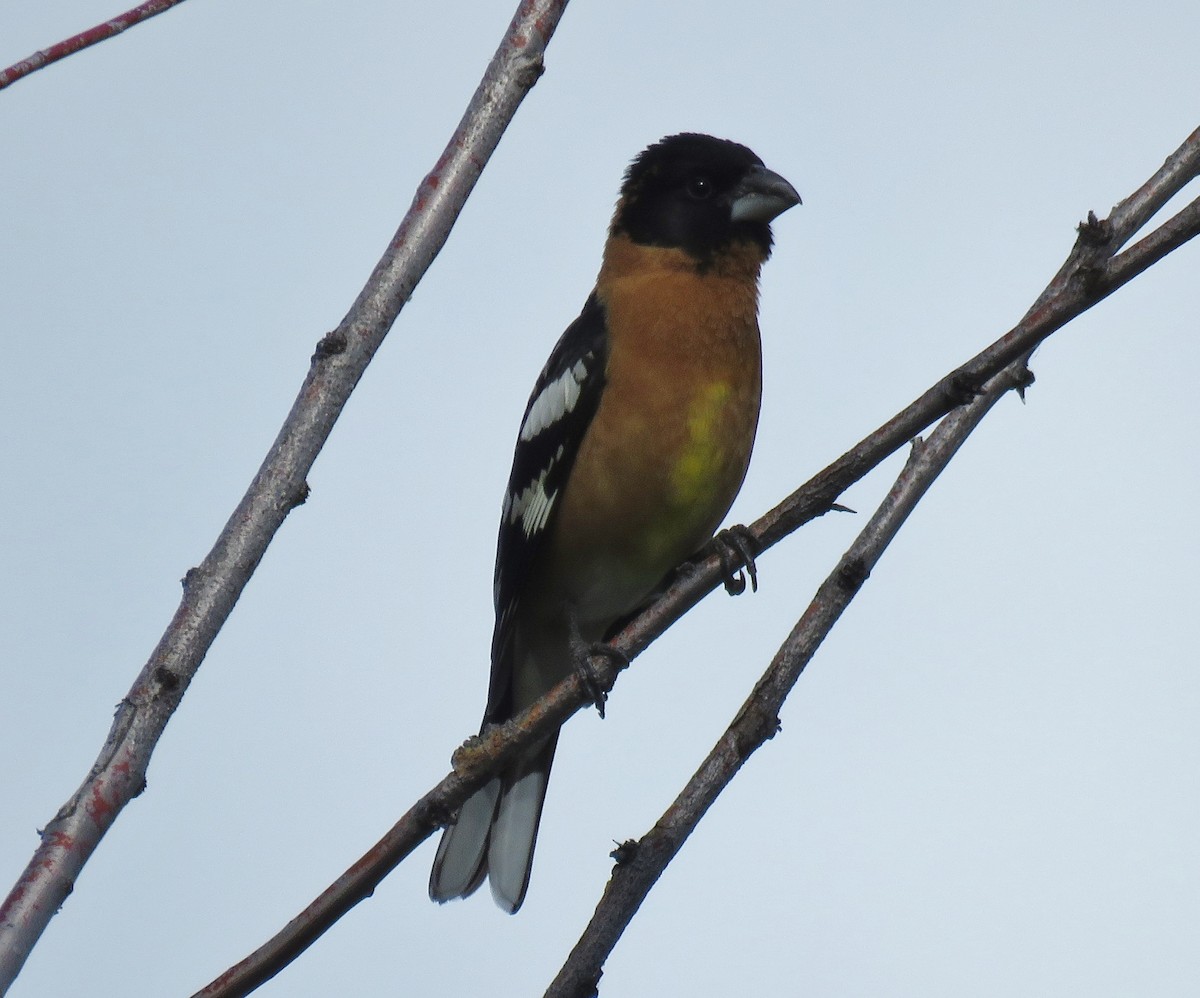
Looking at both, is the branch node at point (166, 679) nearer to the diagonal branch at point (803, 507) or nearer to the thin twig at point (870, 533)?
the diagonal branch at point (803, 507)

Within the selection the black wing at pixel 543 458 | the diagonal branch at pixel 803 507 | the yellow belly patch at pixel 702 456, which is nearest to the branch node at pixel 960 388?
the diagonal branch at pixel 803 507

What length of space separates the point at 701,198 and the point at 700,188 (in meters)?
0.06

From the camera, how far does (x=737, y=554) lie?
4.41 m

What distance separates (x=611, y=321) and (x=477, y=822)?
6.40ft

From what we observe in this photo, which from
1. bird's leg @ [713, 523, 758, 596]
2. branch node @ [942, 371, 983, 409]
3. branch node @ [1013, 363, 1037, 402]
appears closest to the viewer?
branch node @ [942, 371, 983, 409]

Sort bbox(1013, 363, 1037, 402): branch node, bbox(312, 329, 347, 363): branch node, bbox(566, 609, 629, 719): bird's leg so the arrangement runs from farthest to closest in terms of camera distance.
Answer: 1. bbox(566, 609, 629, 719): bird's leg
2. bbox(1013, 363, 1037, 402): branch node
3. bbox(312, 329, 347, 363): branch node

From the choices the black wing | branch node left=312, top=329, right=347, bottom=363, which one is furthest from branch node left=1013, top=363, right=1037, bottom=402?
the black wing

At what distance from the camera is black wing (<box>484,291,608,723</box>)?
532cm

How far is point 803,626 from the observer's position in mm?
3168

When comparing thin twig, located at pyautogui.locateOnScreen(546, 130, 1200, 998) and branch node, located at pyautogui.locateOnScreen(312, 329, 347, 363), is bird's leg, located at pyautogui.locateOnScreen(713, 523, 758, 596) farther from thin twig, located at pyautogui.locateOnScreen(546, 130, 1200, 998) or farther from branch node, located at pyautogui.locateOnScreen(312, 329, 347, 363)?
branch node, located at pyautogui.locateOnScreen(312, 329, 347, 363)

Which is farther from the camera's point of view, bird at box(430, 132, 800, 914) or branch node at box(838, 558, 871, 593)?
bird at box(430, 132, 800, 914)

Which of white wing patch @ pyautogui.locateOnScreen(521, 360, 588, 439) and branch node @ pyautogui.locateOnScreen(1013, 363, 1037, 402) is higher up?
white wing patch @ pyautogui.locateOnScreen(521, 360, 588, 439)

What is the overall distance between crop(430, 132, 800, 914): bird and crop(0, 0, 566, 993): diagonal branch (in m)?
1.88

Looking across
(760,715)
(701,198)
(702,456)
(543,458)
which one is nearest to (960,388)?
(760,715)
